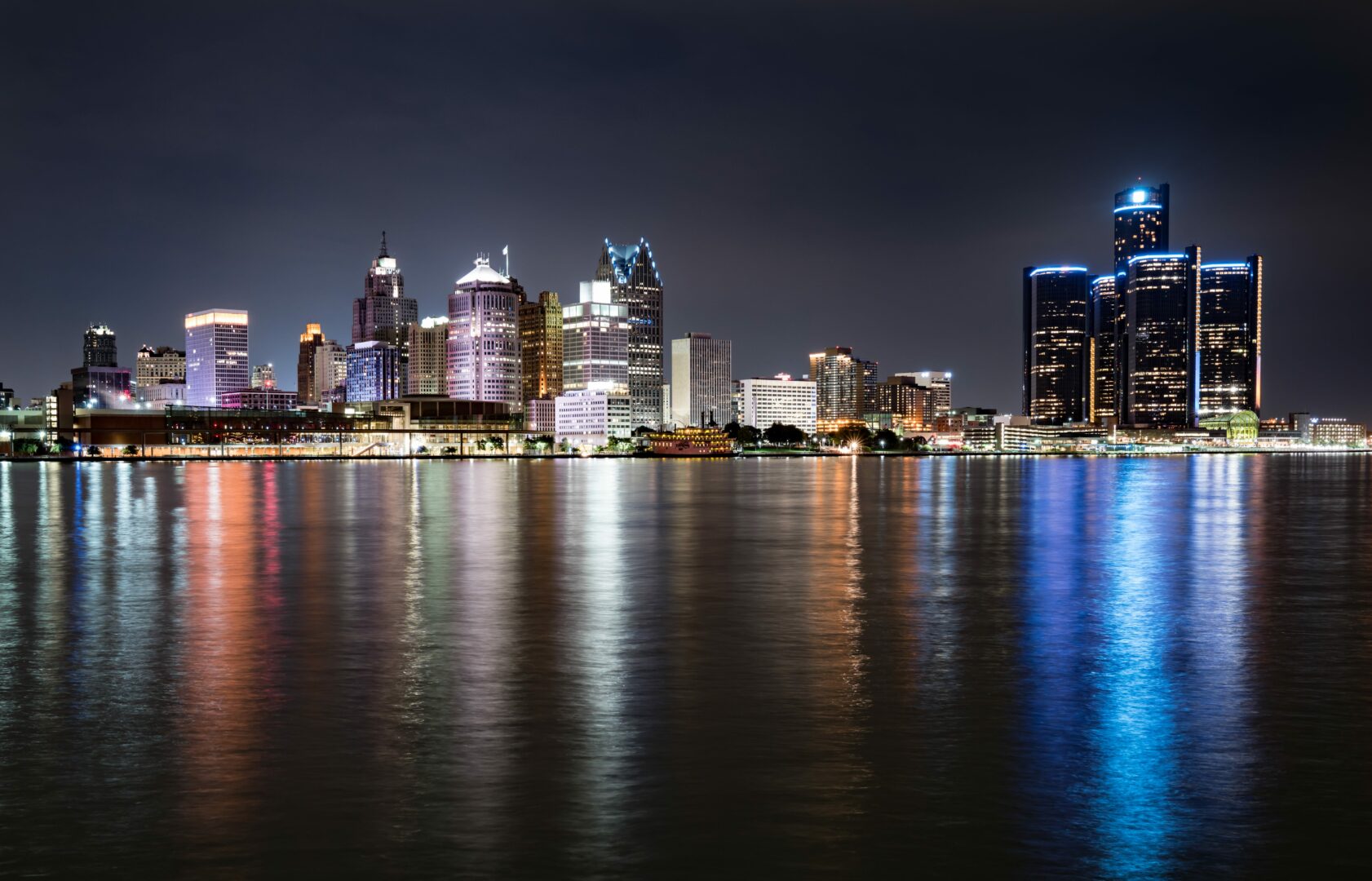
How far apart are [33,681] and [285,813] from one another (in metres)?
9.44

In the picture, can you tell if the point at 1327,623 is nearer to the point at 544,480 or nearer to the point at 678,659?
the point at 678,659

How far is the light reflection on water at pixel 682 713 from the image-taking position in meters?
11.3

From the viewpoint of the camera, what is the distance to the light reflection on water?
446 inches

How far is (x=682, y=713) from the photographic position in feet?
54.3

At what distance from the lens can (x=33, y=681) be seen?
18844 millimetres

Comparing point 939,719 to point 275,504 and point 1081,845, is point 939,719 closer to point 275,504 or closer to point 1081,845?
point 1081,845

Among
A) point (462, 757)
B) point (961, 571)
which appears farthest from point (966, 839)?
point (961, 571)

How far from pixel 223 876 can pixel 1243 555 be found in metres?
39.5

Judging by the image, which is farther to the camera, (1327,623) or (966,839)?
(1327,623)

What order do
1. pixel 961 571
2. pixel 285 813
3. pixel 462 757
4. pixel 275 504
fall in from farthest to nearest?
pixel 275 504 < pixel 961 571 < pixel 462 757 < pixel 285 813

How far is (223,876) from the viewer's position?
10430mm

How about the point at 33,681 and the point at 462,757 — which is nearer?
the point at 462,757

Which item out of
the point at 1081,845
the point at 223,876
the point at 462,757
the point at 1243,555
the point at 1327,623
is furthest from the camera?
the point at 1243,555

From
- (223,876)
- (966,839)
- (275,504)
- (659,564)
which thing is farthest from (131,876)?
(275,504)
